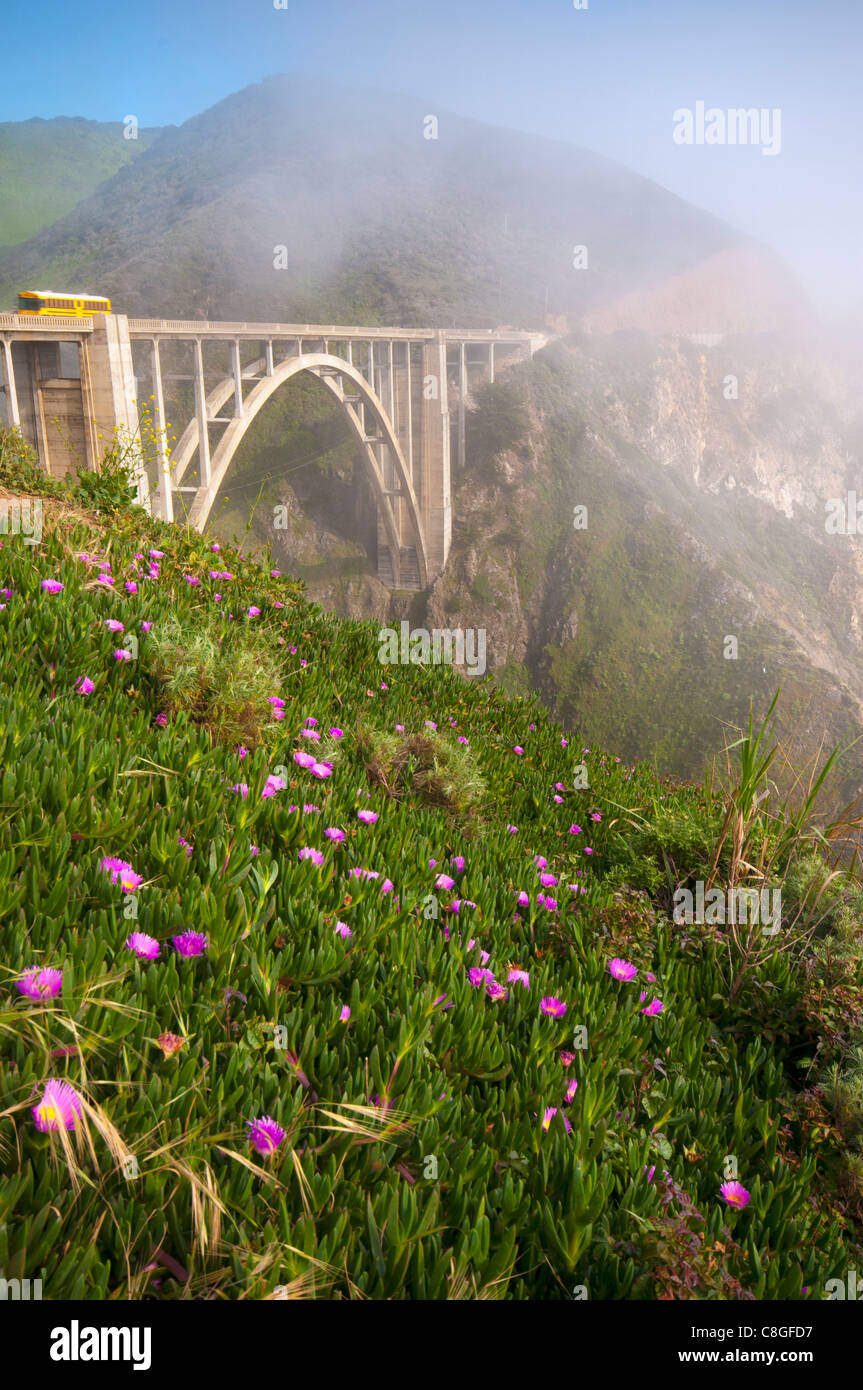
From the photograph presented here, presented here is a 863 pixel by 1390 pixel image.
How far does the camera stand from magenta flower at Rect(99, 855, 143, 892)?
86.6 inches

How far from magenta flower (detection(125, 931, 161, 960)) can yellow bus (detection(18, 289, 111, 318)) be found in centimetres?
1488

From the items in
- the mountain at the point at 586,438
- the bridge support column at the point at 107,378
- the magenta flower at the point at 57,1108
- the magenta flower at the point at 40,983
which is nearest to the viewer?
the magenta flower at the point at 57,1108

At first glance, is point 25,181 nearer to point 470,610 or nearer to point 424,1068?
point 470,610

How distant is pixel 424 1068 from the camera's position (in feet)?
6.72

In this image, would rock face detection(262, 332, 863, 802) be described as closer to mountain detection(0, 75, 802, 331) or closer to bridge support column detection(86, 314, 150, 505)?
mountain detection(0, 75, 802, 331)

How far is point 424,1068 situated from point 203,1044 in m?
0.55

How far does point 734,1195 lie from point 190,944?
4.78 feet

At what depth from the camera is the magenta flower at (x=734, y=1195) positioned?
1.99 m

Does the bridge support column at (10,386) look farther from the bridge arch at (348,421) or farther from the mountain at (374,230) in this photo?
the mountain at (374,230)

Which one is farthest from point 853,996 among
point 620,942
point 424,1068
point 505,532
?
point 505,532

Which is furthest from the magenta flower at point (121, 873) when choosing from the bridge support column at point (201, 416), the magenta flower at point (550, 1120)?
the bridge support column at point (201, 416)

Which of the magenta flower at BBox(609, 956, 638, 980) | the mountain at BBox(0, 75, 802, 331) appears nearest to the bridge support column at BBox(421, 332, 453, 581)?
the magenta flower at BBox(609, 956, 638, 980)

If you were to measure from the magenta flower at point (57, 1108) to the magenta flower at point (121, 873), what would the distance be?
2.31ft

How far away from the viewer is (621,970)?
284cm
